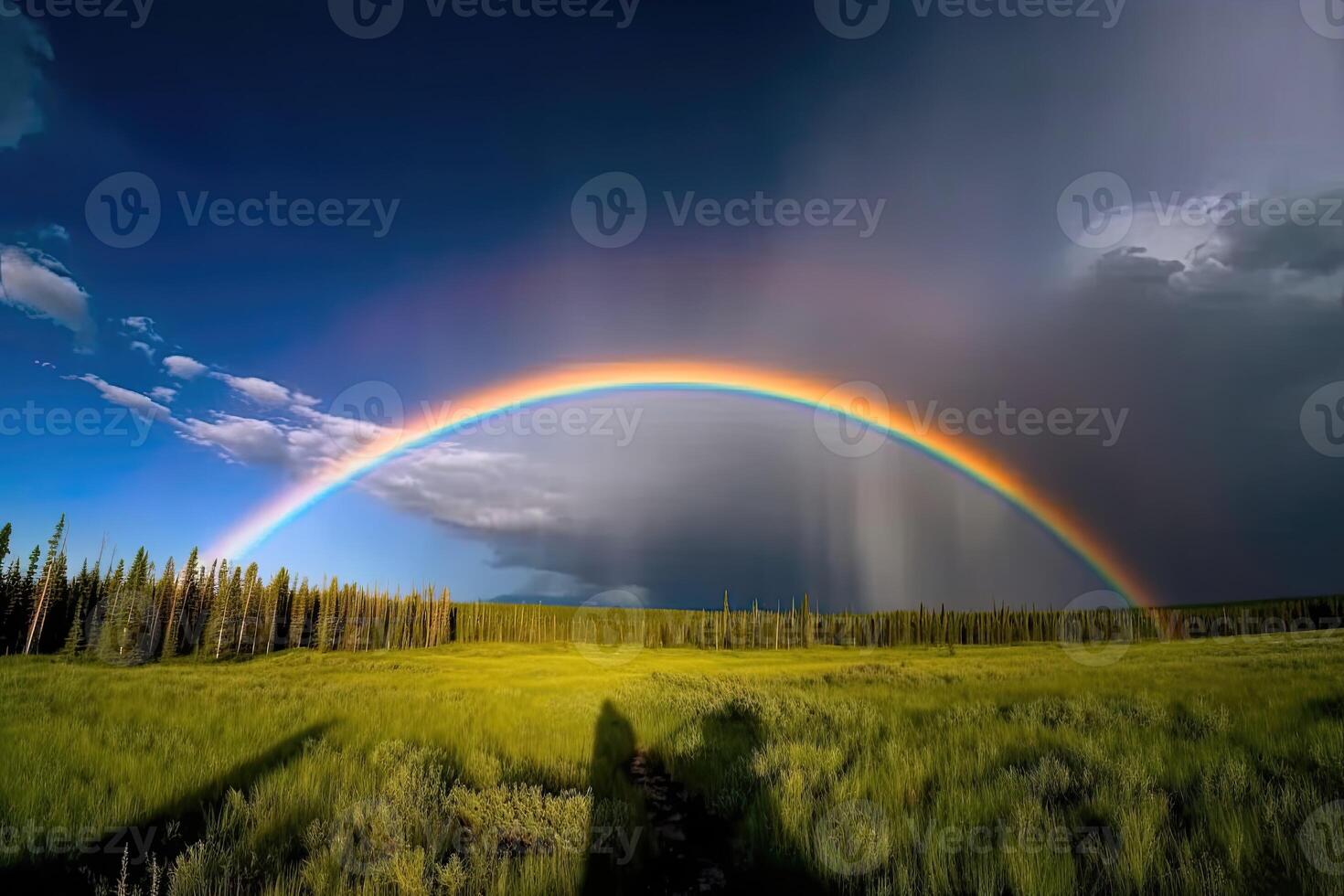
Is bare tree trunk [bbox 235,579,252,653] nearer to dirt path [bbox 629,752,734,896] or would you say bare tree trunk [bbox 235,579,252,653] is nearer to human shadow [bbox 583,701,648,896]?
human shadow [bbox 583,701,648,896]

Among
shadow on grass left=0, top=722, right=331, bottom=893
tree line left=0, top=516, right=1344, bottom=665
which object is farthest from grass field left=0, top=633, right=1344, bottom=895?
tree line left=0, top=516, right=1344, bottom=665

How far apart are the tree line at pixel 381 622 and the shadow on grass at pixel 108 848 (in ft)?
236

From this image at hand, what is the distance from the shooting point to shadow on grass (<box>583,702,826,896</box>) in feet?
19.5

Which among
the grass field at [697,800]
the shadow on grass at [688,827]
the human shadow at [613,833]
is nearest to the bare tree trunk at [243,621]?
the grass field at [697,800]

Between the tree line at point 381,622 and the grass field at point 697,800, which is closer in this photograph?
the grass field at point 697,800

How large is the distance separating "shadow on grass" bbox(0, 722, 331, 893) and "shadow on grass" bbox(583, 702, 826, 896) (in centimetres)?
420

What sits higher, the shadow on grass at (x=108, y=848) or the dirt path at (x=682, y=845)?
the shadow on grass at (x=108, y=848)

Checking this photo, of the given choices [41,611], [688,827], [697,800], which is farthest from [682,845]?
[41,611]

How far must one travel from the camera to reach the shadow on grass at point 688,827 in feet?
19.5

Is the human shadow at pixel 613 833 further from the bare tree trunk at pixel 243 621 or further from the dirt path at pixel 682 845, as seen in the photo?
the bare tree trunk at pixel 243 621

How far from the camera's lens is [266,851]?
5805mm

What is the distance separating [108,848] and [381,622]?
10520 cm

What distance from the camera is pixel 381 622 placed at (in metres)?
99.6

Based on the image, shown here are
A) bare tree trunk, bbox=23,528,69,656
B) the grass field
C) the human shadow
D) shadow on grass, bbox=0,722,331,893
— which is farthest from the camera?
bare tree trunk, bbox=23,528,69,656
